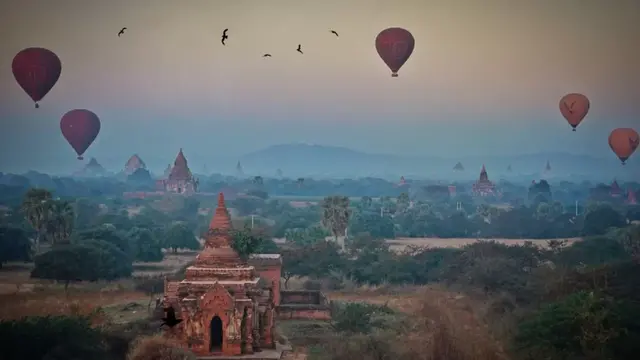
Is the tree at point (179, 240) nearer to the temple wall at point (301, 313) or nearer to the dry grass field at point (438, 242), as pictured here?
the dry grass field at point (438, 242)

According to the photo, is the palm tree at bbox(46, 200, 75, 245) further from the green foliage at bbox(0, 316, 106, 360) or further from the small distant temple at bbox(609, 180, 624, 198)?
the small distant temple at bbox(609, 180, 624, 198)

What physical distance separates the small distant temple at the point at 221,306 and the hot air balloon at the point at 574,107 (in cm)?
1152

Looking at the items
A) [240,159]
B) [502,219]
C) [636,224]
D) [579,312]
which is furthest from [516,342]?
[502,219]

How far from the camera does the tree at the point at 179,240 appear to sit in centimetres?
2947

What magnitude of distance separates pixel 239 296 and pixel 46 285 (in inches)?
368

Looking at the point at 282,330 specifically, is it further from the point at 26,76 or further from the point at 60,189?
the point at 60,189

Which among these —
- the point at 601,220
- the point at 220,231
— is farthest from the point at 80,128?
the point at 601,220

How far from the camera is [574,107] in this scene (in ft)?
79.9

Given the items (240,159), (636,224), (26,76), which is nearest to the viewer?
(26,76)

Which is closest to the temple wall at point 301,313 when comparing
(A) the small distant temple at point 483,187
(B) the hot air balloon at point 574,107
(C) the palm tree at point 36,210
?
(B) the hot air balloon at point 574,107

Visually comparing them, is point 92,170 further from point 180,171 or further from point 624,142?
point 624,142

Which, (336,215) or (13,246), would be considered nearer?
(13,246)

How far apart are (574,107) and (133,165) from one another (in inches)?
729

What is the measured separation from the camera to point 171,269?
2606 centimetres
